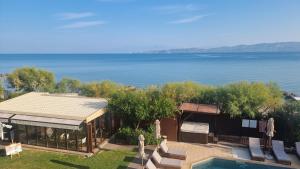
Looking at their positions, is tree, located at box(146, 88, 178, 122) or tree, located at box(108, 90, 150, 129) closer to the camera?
tree, located at box(108, 90, 150, 129)

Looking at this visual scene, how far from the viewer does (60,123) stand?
15.7 metres

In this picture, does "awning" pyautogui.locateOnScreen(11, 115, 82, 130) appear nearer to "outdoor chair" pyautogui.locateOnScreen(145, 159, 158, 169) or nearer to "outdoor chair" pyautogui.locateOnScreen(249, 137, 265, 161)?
"outdoor chair" pyautogui.locateOnScreen(145, 159, 158, 169)

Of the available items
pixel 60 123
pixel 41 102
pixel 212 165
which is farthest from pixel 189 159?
pixel 41 102

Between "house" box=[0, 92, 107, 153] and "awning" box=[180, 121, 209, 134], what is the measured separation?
220 inches

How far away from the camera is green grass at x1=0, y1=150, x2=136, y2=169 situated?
1416 cm

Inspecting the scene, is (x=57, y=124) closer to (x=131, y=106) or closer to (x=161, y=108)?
(x=131, y=106)

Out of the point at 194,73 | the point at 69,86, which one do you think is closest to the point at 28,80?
the point at 69,86

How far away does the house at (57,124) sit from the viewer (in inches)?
632

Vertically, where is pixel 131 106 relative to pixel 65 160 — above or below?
above

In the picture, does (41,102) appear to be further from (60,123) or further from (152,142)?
(152,142)

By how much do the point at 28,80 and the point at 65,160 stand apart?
63.0ft

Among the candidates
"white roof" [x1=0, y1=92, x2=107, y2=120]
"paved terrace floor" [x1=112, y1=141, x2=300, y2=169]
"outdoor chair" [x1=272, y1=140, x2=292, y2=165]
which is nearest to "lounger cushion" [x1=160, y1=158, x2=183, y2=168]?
"paved terrace floor" [x1=112, y1=141, x2=300, y2=169]

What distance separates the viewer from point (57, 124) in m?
15.7

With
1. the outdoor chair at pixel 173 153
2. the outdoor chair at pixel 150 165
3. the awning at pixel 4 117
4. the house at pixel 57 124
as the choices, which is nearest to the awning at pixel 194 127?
the outdoor chair at pixel 173 153
